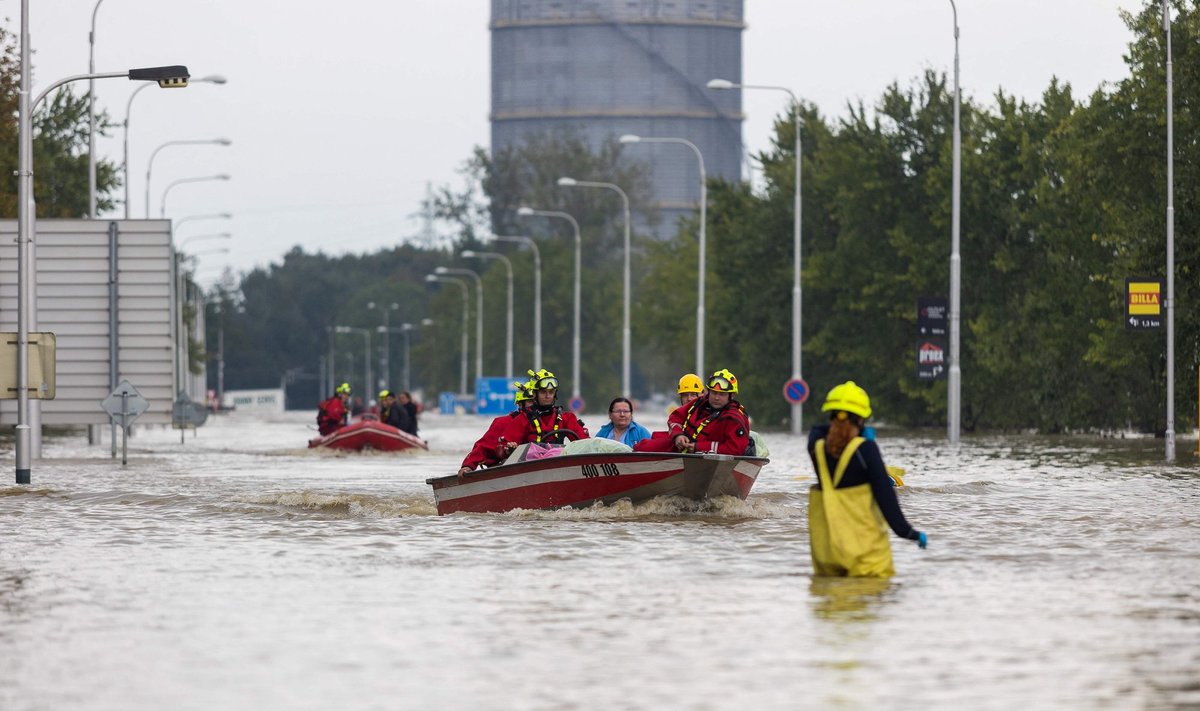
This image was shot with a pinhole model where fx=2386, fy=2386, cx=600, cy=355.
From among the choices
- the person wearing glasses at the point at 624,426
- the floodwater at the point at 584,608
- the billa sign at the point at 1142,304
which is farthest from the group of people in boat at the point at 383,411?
the person wearing glasses at the point at 624,426

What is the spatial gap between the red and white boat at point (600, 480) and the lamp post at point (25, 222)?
10414 mm

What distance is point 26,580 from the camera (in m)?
16.4

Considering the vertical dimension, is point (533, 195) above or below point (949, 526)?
above

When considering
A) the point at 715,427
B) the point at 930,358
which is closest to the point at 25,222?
the point at 715,427

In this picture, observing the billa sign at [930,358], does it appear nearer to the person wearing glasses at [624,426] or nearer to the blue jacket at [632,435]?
the blue jacket at [632,435]

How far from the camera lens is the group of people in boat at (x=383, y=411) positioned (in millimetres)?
48500

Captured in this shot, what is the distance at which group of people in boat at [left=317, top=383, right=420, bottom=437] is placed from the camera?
4850 cm

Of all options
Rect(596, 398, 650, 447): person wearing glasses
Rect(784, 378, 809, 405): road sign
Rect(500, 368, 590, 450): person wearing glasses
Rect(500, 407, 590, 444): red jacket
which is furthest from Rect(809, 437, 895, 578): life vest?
Rect(784, 378, 809, 405): road sign

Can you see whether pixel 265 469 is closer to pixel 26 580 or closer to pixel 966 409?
pixel 26 580

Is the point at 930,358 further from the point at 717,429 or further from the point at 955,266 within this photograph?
the point at 717,429

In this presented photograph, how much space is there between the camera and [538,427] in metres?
24.6

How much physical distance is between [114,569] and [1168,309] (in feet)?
94.3

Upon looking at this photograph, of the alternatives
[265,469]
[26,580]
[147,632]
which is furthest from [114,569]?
[265,469]

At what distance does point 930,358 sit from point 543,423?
33.5 m
